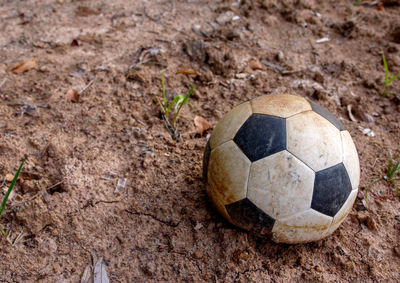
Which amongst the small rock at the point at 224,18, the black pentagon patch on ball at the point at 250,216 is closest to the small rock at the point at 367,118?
the black pentagon patch on ball at the point at 250,216

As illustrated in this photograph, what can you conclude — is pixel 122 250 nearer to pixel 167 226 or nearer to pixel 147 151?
pixel 167 226

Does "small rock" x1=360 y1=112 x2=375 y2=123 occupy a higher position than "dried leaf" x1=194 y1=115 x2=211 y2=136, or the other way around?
"dried leaf" x1=194 y1=115 x2=211 y2=136

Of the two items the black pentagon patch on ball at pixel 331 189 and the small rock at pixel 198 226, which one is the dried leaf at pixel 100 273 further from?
the black pentagon patch on ball at pixel 331 189

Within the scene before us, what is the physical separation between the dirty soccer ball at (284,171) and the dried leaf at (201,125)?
877mm

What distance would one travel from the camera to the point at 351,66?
141 inches

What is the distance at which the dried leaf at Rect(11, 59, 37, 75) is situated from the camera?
11.0ft

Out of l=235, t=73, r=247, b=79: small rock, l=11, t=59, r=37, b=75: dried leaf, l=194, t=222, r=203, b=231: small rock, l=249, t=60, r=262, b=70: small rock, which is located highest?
l=11, t=59, r=37, b=75: dried leaf

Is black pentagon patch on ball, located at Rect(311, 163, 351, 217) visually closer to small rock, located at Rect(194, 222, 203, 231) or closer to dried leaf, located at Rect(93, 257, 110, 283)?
small rock, located at Rect(194, 222, 203, 231)

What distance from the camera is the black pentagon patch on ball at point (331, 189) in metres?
1.82

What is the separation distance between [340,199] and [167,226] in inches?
40.4

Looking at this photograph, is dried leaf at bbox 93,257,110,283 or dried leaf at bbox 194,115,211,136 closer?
dried leaf at bbox 93,257,110,283

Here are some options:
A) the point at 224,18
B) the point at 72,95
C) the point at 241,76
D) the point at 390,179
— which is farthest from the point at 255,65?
the point at 72,95

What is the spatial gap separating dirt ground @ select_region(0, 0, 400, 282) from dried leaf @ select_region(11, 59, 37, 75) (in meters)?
0.01

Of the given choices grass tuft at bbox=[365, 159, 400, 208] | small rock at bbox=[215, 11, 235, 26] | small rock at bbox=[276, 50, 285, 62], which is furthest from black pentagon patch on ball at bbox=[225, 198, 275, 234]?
small rock at bbox=[215, 11, 235, 26]
